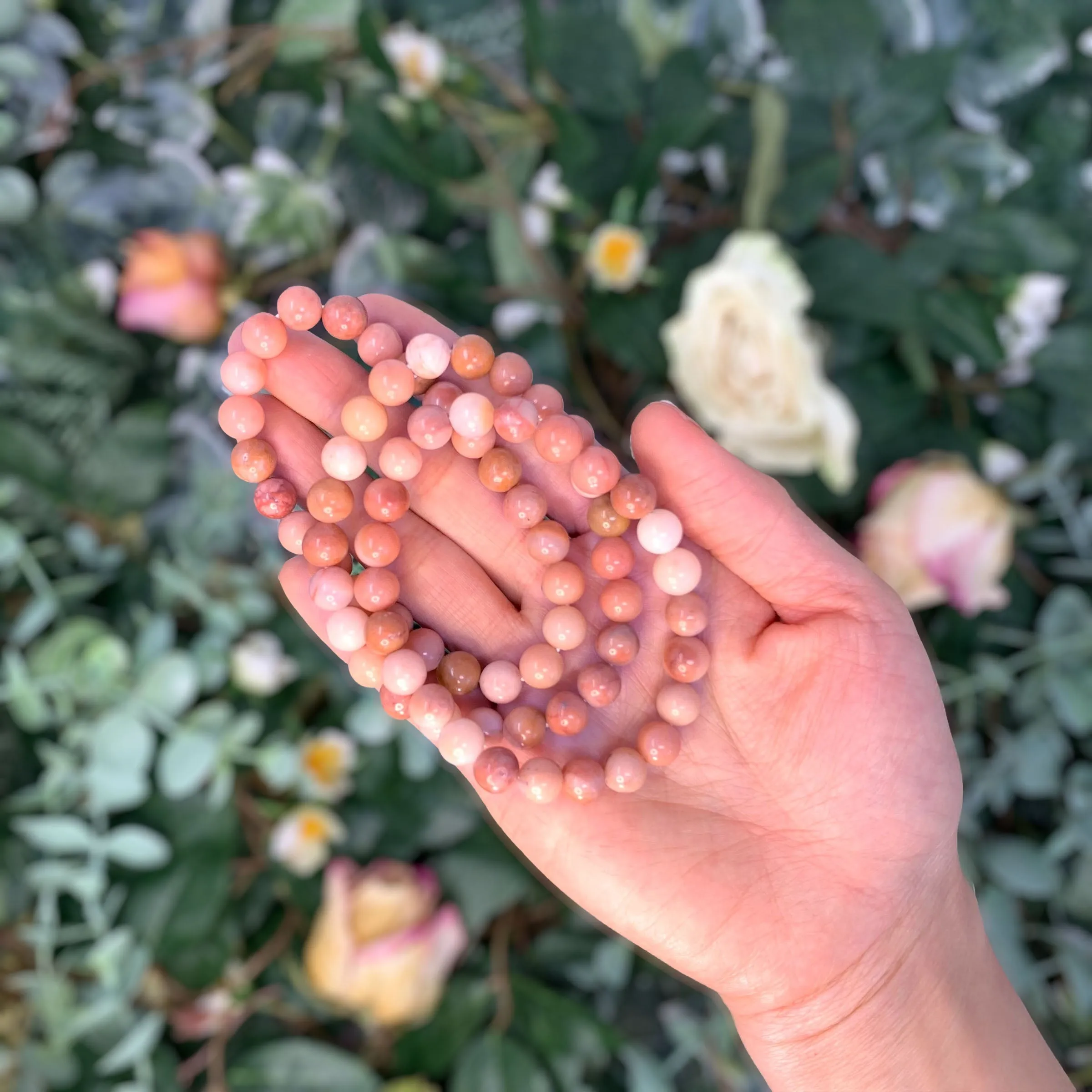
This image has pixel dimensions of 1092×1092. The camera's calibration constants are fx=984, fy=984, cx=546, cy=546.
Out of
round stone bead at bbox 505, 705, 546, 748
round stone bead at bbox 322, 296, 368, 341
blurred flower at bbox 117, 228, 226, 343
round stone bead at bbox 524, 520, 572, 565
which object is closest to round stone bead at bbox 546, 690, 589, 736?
round stone bead at bbox 505, 705, 546, 748

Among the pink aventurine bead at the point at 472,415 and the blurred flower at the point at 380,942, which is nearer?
the pink aventurine bead at the point at 472,415

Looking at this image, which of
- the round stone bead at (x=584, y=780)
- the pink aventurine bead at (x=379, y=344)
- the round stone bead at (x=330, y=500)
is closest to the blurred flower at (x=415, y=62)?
the pink aventurine bead at (x=379, y=344)

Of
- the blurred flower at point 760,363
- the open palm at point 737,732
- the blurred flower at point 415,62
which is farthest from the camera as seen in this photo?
the blurred flower at point 415,62

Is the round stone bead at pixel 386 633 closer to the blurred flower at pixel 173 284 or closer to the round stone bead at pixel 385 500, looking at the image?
the round stone bead at pixel 385 500

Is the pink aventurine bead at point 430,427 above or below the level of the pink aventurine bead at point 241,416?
above

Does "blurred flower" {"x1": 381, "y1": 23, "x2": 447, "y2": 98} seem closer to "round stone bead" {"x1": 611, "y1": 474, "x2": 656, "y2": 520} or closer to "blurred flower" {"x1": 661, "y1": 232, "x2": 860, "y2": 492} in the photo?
"blurred flower" {"x1": 661, "y1": 232, "x2": 860, "y2": 492}

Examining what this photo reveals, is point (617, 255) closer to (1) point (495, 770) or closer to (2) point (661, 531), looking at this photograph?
(2) point (661, 531)

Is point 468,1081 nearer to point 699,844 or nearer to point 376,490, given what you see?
point 699,844
